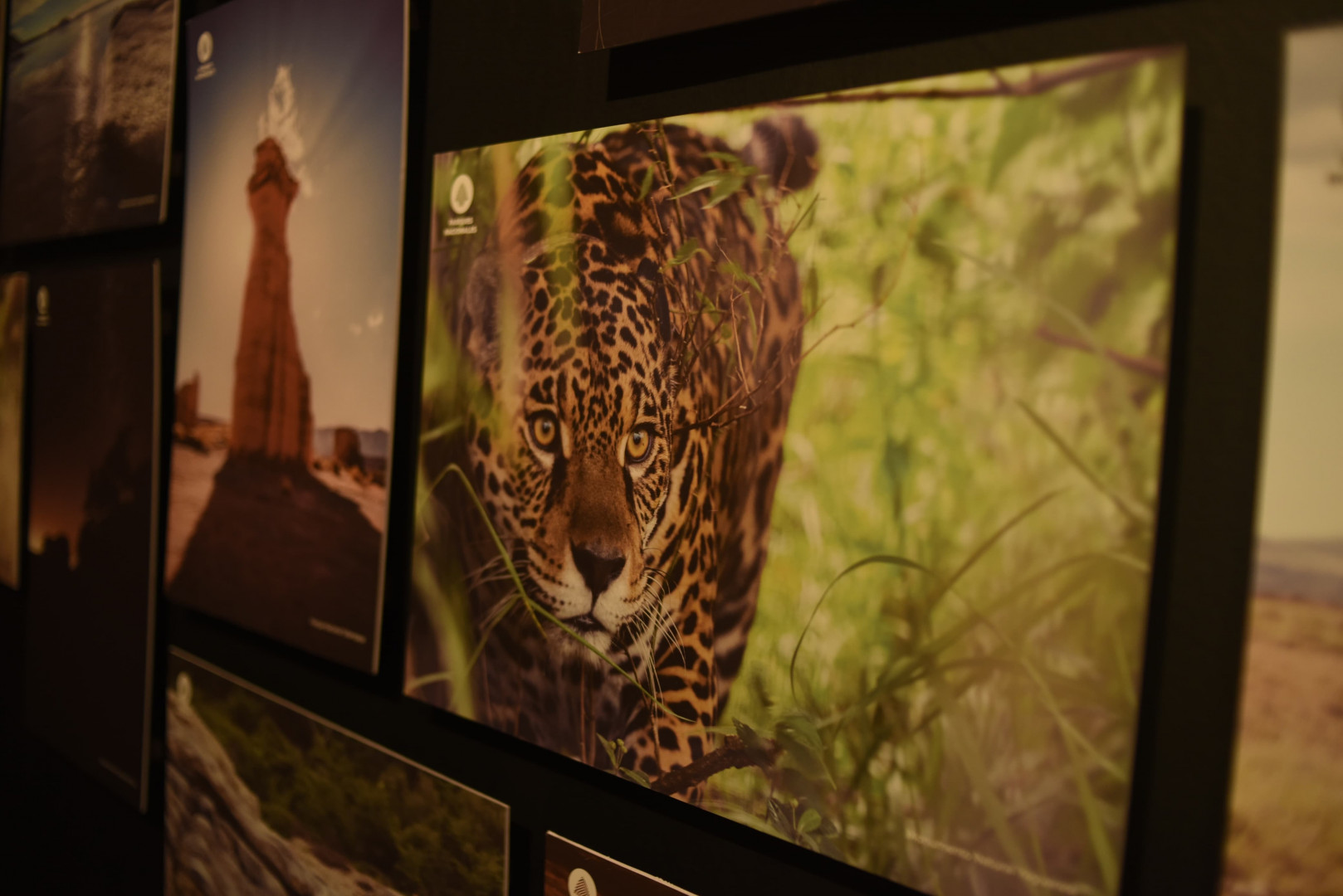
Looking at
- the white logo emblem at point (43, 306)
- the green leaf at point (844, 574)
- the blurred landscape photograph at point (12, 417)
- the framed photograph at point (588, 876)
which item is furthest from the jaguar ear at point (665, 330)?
the blurred landscape photograph at point (12, 417)

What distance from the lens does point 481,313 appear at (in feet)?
3.27

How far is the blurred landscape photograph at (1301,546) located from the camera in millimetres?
545

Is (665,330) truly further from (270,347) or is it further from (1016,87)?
(270,347)

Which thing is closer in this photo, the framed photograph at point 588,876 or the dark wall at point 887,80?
the dark wall at point 887,80

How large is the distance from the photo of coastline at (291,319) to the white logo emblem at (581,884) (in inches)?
15.0

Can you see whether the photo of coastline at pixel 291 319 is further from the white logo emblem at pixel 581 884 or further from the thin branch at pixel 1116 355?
the thin branch at pixel 1116 355

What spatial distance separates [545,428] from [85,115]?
1388mm

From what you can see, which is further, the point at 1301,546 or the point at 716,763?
the point at 716,763

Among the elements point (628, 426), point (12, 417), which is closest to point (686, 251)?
point (628, 426)

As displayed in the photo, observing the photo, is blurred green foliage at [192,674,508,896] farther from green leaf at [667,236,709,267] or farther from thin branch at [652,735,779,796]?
green leaf at [667,236,709,267]

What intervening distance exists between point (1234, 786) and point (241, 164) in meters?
1.45

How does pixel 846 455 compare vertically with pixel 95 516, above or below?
above

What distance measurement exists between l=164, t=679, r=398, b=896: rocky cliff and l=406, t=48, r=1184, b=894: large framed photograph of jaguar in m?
0.48

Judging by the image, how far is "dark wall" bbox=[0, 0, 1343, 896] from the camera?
1.95 feet
